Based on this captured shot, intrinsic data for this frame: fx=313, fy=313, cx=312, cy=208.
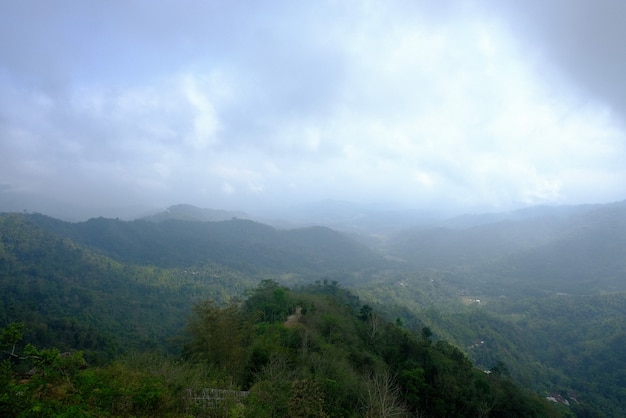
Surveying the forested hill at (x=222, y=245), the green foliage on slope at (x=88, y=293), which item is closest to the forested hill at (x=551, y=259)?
the forested hill at (x=222, y=245)

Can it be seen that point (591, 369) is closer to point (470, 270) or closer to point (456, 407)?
point (456, 407)

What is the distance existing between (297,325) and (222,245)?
393 feet

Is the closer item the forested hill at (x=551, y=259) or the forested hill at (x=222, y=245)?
the forested hill at (x=551, y=259)

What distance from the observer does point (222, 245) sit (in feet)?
459

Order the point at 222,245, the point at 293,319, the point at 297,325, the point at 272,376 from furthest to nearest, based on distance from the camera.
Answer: the point at 222,245, the point at 293,319, the point at 297,325, the point at 272,376

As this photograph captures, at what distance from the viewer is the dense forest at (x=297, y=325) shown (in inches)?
386

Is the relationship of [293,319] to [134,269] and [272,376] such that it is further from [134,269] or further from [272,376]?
[134,269]

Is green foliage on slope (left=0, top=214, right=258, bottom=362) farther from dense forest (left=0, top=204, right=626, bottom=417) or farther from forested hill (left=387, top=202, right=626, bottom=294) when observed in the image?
forested hill (left=387, top=202, right=626, bottom=294)

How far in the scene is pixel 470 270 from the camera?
144375 mm

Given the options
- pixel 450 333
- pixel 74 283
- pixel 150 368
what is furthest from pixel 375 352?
pixel 74 283

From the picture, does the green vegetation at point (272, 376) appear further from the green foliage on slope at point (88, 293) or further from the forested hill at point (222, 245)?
the forested hill at point (222, 245)

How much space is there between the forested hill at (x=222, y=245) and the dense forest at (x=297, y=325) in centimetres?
94

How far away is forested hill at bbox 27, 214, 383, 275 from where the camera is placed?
121125 millimetres

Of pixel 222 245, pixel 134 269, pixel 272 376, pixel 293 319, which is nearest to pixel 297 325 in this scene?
pixel 293 319
